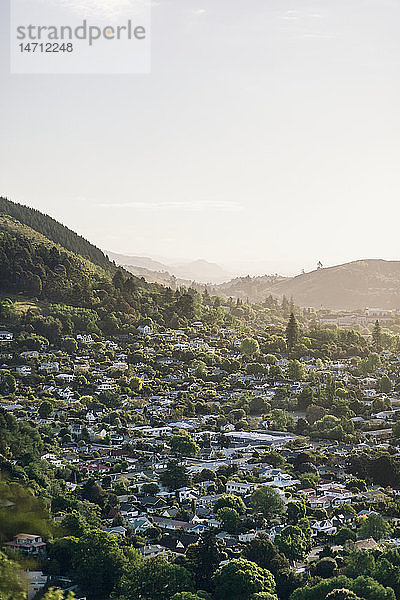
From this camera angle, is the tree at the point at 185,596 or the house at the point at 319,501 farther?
the house at the point at 319,501

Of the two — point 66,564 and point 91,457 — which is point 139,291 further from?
point 66,564

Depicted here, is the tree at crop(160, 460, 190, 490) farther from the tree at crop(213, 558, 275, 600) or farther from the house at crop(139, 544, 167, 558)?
the tree at crop(213, 558, 275, 600)

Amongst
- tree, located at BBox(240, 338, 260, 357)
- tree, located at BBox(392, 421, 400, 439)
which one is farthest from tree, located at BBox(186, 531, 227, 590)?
tree, located at BBox(240, 338, 260, 357)

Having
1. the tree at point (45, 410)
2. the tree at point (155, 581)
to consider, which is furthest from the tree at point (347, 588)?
the tree at point (45, 410)

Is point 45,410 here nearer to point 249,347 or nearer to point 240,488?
point 240,488

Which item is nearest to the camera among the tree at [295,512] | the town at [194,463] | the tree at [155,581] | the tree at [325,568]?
the tree at [155,581]

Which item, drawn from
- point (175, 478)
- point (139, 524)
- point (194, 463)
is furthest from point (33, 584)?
point (194, 463)

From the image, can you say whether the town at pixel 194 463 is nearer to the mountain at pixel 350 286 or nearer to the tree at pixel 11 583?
the tree at pixel 11 583
